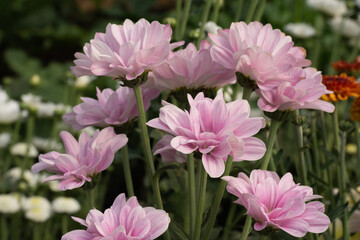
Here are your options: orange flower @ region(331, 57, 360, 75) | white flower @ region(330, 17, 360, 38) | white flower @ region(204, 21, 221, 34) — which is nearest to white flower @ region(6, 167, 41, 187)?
white flower @ region(204, 21, 221, 34)

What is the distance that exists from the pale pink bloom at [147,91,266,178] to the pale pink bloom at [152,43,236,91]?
0.04 meters

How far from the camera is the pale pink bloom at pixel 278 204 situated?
0.35 metres

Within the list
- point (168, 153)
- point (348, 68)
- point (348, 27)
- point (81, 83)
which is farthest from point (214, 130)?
point (348, 27)

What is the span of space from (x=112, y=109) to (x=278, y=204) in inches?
6.1

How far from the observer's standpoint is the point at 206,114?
37 cm

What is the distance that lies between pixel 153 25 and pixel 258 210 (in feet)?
0.47

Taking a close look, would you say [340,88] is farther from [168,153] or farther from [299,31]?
[299,31]

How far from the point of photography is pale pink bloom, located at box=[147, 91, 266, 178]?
353mm

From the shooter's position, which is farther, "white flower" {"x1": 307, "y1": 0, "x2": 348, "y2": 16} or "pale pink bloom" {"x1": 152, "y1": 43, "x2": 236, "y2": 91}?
"white flower" {"x1": 307, "y1": 0, "x2": 348, "y2": 16}

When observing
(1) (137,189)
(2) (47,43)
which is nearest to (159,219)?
(1) (137,189)

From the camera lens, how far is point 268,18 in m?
1.55

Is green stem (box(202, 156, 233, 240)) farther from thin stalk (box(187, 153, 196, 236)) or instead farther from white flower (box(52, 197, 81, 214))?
white flower (box(52, 197, 81, 214))

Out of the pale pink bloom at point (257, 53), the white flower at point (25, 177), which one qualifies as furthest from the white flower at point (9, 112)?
the pale pink bloom at point (257, 53)

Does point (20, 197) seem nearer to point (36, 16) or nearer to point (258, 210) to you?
point (258, 210)
